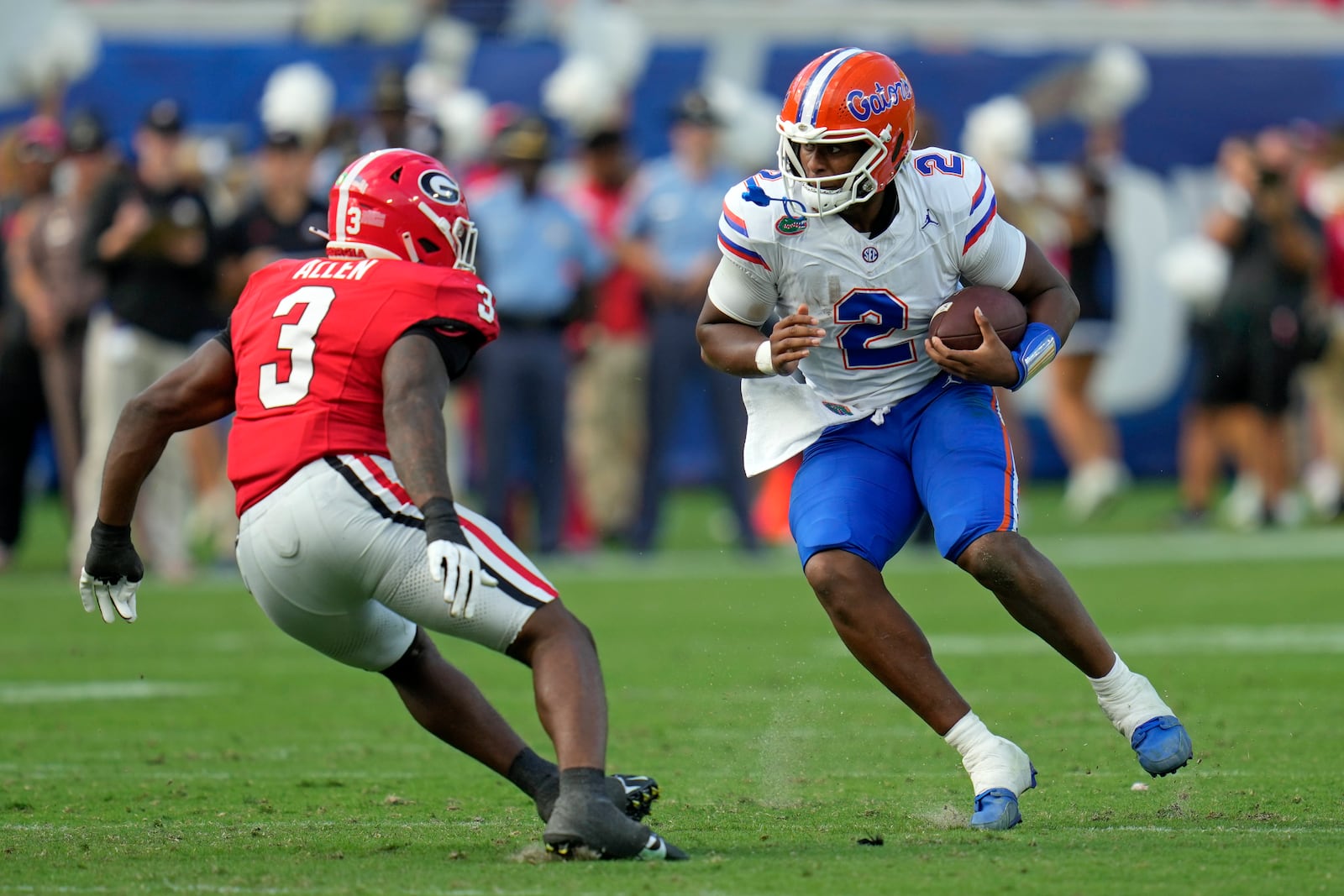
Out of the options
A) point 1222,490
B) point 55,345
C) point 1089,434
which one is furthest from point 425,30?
point 1222,490

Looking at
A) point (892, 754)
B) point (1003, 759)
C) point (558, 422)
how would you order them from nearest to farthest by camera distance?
point (1003, 759) → point (892, 754) → point (558, 422)

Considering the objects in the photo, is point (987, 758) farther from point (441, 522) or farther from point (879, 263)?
point (441, 522)

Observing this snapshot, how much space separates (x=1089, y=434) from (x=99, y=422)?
20.1 ft

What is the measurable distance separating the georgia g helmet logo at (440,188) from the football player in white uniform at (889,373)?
684 millimetres

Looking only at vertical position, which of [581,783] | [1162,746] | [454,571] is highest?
[454,571]

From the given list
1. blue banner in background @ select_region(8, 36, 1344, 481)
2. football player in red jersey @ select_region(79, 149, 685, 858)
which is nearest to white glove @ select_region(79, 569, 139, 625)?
football player in red jersey @ select_region(79, 149, 685, 858)

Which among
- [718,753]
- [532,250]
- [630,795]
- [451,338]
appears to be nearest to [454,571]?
[451,338]

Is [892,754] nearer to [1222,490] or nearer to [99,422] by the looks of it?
[99,422]

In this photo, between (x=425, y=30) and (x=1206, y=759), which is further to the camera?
(x=425, y=30)

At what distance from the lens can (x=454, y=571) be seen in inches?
153

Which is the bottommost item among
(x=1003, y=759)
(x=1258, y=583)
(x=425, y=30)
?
(x=1258, y=583)

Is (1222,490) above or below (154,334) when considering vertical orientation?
below

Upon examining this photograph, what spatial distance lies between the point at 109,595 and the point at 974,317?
212 centimetres

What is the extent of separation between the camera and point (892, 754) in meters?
5.70
